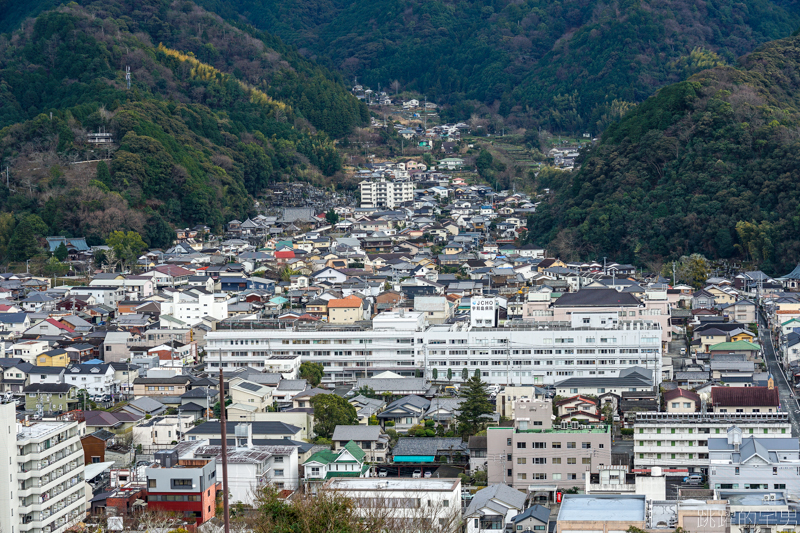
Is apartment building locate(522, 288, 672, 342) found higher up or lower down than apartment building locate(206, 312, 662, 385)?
higher up

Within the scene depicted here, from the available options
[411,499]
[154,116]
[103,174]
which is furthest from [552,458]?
[154,116]

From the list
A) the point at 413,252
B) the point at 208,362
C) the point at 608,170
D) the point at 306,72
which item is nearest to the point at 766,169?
the point at 608,170

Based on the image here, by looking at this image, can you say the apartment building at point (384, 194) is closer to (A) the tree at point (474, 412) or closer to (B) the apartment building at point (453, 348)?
(B) the apartment building at point (453, 348)

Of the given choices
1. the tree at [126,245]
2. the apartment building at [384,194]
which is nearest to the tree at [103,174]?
the tree at [126,245]

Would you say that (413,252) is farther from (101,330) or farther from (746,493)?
(746,493)

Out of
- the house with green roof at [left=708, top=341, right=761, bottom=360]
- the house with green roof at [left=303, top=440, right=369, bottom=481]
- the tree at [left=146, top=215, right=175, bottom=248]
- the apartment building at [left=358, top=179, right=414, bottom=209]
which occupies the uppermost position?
the apartment building at [left=358, top=179, right=414, bottom=209]

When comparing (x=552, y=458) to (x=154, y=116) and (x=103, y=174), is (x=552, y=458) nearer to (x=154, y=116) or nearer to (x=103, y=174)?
(x=103, y=174)

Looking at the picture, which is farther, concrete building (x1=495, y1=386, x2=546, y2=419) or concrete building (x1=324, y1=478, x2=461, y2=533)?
concrete building (x1=495, y1=386, x2=546, y2=419)

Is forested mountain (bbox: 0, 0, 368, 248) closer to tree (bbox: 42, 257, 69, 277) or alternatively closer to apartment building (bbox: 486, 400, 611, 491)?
tree (bbox: 42, 257, 69, 277)

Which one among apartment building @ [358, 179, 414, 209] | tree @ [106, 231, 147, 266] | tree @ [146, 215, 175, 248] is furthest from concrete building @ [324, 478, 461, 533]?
apartment building @ [358, 179, 414, 209]
